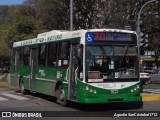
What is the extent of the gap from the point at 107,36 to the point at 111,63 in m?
0.99

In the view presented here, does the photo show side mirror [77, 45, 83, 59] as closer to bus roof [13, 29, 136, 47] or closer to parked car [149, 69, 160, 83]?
bus roof [13, 29, 136, 47]

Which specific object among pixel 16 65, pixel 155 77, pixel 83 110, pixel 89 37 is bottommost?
pixel 83 110

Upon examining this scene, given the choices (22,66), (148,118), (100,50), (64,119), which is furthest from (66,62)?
(22,66)

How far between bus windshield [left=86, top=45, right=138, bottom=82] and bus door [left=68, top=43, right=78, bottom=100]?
2.36 ft

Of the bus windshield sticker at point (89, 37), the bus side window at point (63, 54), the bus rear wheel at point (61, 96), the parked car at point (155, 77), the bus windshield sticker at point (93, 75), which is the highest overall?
the bus windshield sticker at point (89, 37)

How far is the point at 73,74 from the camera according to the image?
14422 millimetres

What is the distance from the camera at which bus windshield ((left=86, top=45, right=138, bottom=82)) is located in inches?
540

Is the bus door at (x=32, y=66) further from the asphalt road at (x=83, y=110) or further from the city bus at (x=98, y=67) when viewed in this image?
the city bus at (x=98, y=67)

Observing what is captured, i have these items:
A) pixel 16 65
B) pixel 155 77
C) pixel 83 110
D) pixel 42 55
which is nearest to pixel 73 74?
pixel 83 110

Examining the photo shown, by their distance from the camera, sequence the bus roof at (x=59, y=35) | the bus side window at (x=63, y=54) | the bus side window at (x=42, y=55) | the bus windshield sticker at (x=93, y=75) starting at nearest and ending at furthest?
the bus windshield sticker at (x=93, y=75) → the bus roof at (x=59, y=35) → the bus side window at (x=63, y=54) → the bus side window at (x=42, y=55)

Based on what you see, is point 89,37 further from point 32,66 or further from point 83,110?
point 32,66

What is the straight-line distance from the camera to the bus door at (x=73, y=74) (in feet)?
A: 46.8

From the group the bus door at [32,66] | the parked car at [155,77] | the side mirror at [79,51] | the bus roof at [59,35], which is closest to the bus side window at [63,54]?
the bus roof at [59,35]

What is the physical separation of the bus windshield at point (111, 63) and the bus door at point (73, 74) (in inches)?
28.3
